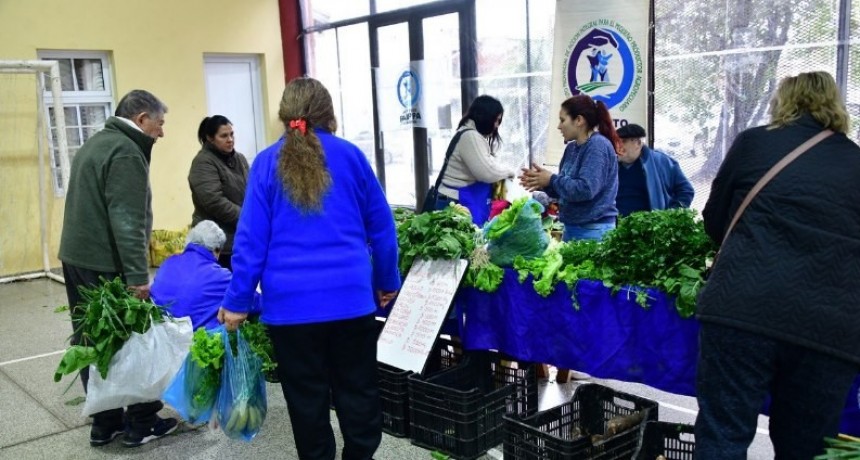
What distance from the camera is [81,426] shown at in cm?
354

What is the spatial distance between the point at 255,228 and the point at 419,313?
109 centimetres

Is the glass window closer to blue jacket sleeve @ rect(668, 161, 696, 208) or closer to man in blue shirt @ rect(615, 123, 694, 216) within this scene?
man in blue shirt @ rect(615, 123, 694, 216)

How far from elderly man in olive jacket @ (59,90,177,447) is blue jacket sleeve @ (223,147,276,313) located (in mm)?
946

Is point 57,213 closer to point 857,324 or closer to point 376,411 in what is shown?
point 376,411

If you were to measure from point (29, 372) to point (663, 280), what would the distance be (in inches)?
148

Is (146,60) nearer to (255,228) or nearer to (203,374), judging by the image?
(203,374)

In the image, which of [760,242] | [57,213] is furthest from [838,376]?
[57,213]

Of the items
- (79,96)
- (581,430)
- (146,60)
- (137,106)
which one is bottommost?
(581,430)

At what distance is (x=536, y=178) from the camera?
11.8 feet

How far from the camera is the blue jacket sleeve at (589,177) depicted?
345 cm

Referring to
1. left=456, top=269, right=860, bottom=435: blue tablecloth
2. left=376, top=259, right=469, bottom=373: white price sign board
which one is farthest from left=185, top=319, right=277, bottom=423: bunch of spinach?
left=456, top=269, right=860, bottom=435: blue tablecloth

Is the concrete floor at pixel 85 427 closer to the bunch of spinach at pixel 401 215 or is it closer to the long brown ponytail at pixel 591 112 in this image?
the bunch of spinach at pixel 401 215

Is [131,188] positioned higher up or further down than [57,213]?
higher up

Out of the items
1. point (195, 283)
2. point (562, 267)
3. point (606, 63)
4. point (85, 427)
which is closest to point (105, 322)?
point (195, 283)
